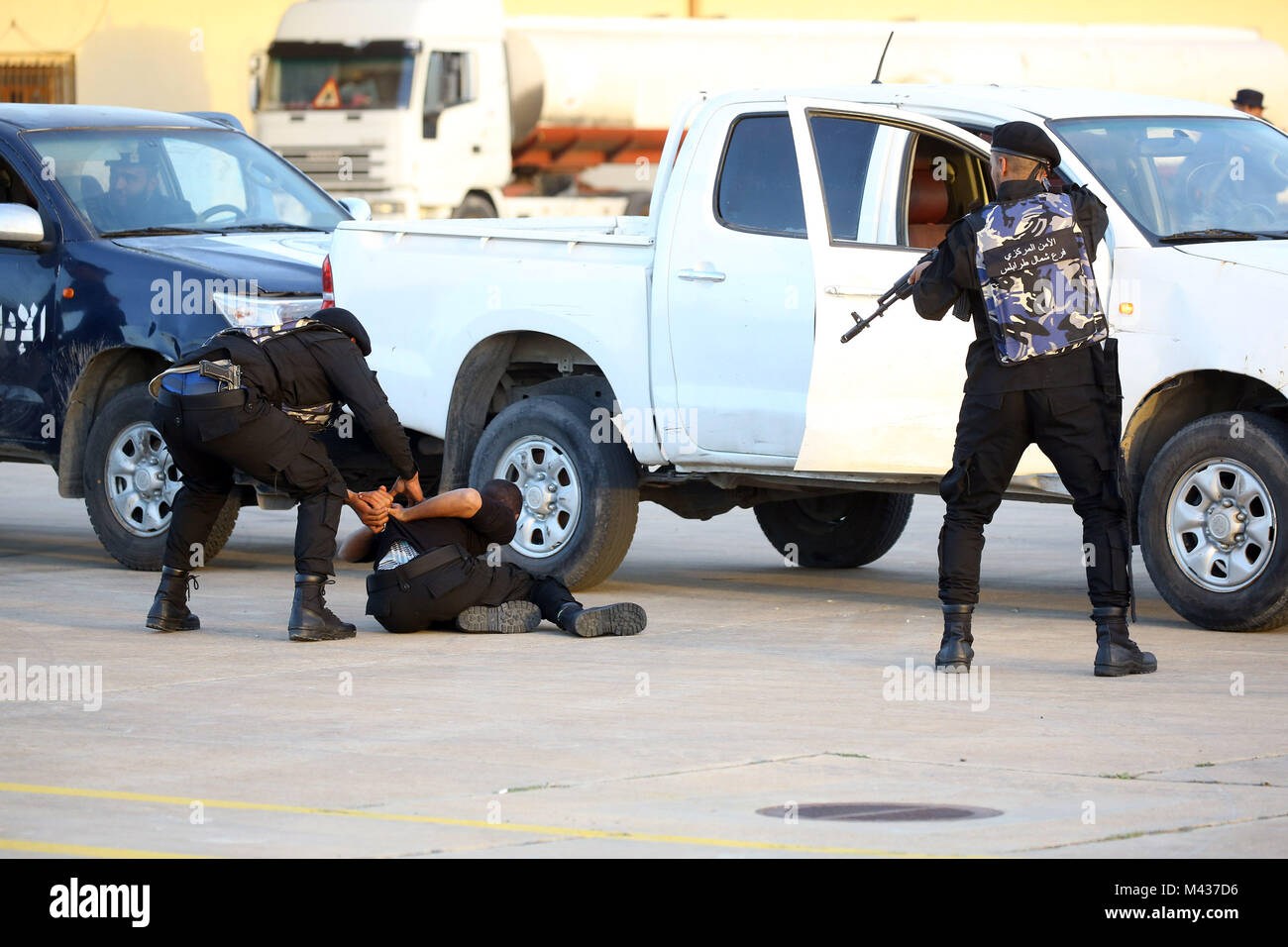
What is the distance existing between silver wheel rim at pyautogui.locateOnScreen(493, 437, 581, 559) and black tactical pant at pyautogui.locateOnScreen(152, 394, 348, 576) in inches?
52.2

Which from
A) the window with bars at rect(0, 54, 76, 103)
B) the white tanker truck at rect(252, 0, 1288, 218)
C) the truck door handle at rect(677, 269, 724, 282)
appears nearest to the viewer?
the truck door handle at rect(677, 269, 724, 282)

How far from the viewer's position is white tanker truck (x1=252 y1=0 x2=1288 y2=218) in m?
27.1

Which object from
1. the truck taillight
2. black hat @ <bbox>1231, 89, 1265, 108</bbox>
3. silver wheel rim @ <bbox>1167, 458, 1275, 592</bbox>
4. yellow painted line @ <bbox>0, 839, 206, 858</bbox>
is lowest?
yellow painted line @ <bbox>0, 839, 206, 858</bbox>

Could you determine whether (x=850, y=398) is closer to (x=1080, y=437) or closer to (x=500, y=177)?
(x=1080, y=437)

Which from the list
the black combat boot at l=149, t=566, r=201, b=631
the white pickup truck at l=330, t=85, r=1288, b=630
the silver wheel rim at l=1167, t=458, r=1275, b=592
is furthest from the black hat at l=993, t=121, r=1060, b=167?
the black combat boot at l=149, t=566, r=201, b=631

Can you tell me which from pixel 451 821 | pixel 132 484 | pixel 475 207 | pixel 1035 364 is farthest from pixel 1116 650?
pixel 475 207

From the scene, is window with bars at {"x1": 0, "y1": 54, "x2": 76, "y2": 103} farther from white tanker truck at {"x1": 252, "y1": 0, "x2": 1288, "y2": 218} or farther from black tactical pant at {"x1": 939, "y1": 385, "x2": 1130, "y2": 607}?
black tactical pant at {"x1": 939, "y1": 385, "x2": 1130, "y2": 607}

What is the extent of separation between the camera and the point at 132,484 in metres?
11.0

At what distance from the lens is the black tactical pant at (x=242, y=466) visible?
859cm

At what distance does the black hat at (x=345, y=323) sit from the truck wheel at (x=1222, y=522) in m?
3.15

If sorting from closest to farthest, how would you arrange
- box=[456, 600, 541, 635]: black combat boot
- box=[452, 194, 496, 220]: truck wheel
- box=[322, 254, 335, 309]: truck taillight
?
box=[456, 600, 541, 635]: black combat boot < box=[322, 254, 335, 309]: truck taillight < box=[452, 194, 496, 220]: truck wheel

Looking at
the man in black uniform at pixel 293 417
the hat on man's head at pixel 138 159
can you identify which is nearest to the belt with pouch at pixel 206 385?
the man in black uniform at pixel 293 417

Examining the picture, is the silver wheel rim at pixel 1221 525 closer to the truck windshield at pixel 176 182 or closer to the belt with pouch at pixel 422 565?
the belt with pouch at pixel 422 565

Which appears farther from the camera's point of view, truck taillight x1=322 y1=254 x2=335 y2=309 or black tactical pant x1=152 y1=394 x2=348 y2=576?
truck taillight x1=322 y1=254 x2=335 y2=309
